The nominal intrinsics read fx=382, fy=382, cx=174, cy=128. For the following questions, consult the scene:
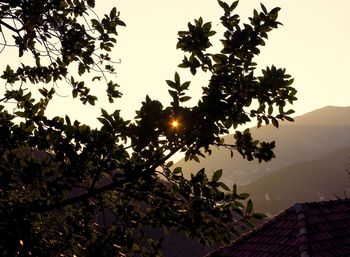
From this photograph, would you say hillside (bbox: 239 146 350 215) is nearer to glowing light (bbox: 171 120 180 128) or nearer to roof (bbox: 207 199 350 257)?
roof (bbox: 207 199 350 257)

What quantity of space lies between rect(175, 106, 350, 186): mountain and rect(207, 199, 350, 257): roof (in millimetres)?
96852

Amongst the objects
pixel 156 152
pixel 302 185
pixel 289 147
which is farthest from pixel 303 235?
pixel 289 147

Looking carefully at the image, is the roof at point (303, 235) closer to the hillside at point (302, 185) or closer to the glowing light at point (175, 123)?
the glowing light at point (175, 123)

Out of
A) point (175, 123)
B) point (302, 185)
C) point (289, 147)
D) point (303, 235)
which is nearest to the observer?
point (175, 123)

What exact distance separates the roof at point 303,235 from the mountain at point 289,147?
9685 cm

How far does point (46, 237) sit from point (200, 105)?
2.77m

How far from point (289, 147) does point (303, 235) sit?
401 feet

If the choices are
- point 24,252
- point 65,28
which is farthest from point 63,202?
point 65,28

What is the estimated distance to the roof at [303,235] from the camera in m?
8.59

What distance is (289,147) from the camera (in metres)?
126

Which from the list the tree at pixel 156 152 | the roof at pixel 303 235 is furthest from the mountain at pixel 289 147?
the tree at pixel 156 152

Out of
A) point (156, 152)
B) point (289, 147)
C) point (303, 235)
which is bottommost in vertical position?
point (303, 235)

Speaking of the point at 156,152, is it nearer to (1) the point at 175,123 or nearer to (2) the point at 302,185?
(1) the point at 175,123

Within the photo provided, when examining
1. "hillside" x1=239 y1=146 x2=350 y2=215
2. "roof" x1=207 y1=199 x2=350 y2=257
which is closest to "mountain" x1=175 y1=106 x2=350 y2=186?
"hillside" x1=239 y1=146 x2=350 y2=215
